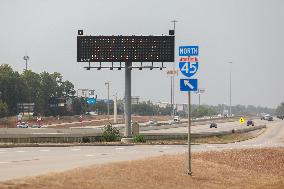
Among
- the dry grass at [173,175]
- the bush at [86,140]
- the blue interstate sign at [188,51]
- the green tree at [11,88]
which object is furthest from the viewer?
the green tree at [11,88]

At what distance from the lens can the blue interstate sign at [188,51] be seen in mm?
22188

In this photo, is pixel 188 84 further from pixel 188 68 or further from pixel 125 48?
pixel 125 48

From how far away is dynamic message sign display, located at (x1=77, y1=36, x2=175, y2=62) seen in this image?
171 feet

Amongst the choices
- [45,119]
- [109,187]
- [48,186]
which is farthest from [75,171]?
[45,119]

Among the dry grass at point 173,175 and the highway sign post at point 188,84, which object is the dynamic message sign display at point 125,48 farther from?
the highway sign post at point 188,84

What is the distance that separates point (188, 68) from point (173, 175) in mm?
3744

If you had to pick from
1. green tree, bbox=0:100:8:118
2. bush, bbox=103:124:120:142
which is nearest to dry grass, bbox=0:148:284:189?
bush, bbox=103:124:120:142

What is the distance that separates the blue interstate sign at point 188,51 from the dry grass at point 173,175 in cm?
418

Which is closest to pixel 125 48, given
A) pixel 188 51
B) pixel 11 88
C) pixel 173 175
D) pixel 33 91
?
pixel 188 51

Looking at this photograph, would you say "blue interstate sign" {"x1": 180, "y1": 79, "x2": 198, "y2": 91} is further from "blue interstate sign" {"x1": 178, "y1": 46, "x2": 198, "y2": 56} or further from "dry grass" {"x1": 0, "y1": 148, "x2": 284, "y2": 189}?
"dry grass" {"x1": 0, "y1": 148, "x2": 284, "y2": 189}

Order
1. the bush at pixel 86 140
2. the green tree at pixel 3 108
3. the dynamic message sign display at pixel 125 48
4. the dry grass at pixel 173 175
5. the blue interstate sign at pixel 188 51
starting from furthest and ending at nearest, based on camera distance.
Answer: the green tree at pixel 3 108 → the dynamic message sign display at pixel 125 48 → the bush at pixel 86 140 → the blue interstate sign at pixel 188 51 → the dry grass at pixel 173 175

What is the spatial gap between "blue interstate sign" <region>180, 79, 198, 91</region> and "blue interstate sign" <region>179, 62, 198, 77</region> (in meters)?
0.21

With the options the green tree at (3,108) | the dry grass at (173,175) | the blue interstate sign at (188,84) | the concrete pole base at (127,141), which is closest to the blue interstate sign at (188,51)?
the blue interstate sign at (188,84)

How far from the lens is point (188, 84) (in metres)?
22.3
